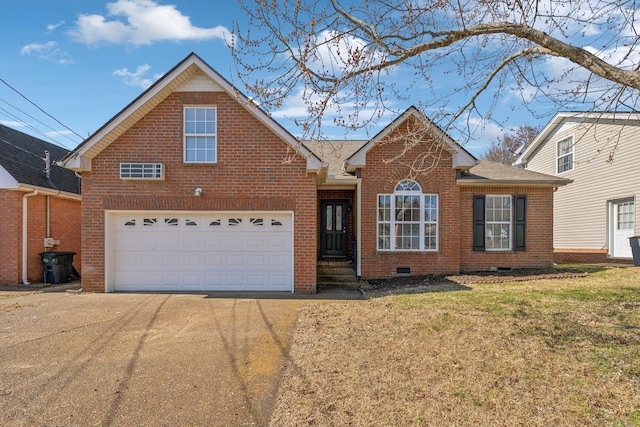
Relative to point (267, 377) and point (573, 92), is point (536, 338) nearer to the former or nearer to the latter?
point (267, 377)

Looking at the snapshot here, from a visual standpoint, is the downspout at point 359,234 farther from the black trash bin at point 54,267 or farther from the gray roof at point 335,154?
the black trash bin at point 54,267

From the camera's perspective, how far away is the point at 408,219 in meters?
12.2

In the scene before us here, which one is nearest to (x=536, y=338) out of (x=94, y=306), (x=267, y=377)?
(x=267, y=377)

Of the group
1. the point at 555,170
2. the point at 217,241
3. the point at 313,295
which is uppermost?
the point at 555,170

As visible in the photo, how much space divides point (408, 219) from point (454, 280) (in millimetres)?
2367

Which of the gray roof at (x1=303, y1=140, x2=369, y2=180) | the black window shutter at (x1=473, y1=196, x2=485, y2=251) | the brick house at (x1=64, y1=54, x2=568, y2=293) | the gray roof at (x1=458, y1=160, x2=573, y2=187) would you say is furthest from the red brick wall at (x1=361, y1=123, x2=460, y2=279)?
the brick house at (x1=64, y1=54, x2=568, y2=293)

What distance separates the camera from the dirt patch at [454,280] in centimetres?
1014

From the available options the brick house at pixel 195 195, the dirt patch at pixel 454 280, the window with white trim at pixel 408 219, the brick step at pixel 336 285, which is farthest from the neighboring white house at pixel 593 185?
the brick step at pixel 336 285

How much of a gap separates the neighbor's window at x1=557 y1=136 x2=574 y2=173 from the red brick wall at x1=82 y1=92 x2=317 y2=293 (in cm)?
1418

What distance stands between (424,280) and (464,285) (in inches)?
53.1

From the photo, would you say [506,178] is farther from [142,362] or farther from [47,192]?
[47,192]

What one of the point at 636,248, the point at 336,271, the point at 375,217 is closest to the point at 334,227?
the point at 375,217

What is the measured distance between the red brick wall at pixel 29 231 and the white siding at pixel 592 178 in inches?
744

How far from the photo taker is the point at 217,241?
34.1ft
